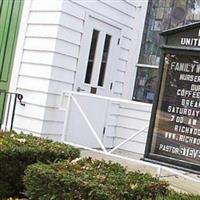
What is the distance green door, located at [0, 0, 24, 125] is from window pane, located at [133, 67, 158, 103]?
2498 mm

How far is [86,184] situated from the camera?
3693 millimetres

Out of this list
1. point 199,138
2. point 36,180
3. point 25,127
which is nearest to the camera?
point 36,180

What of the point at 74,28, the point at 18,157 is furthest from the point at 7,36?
the point at 18,157

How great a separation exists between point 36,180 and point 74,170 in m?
0.34

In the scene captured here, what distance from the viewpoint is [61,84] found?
761 centimetres

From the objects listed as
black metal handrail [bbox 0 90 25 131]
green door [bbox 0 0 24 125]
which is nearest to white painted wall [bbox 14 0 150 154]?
black metal handrail [bbox 0 90 25 131]

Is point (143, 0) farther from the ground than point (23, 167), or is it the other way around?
point (143, 0)

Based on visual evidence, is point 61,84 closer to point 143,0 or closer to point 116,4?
point 116,4

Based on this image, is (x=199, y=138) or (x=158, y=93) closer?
(x=199, y=138)

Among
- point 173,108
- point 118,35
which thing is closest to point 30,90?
point 118,35

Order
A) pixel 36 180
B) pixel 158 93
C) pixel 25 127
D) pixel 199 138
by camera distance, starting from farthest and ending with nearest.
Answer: pixel 25 127 → pixel 158 93 → pixel 199 138 → pixel 36 180

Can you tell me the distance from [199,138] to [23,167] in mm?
1806

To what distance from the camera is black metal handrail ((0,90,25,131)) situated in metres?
7.54

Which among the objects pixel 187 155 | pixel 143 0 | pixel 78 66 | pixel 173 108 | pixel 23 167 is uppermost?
pixel 143 0
